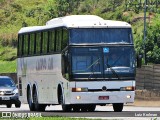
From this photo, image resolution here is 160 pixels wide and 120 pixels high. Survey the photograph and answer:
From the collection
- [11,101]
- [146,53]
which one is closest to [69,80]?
[11,101]

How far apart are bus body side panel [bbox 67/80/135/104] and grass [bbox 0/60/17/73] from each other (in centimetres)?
5902

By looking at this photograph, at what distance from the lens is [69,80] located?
36.3 m

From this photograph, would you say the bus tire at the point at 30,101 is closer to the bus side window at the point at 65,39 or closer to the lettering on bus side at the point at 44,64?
the lettering on bus side at the point at 44,64

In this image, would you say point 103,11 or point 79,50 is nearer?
point 79,50

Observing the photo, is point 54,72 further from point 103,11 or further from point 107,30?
point 103,11

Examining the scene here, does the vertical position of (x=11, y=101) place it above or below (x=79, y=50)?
below

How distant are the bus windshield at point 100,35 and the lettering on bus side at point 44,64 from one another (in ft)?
8.44

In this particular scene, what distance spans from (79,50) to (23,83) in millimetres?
8361

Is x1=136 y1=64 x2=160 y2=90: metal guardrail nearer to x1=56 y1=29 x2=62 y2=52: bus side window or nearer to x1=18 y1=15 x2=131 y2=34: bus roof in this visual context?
x1=18 y1=15 x2=131 y2=34: bus roof

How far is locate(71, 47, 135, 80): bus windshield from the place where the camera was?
36219 mm

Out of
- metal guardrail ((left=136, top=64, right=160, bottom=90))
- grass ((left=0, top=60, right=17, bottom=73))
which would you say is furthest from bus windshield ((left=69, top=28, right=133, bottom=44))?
grass ((left=0, top=60, right=17, bottom=73))

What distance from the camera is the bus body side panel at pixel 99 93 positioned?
36.1m

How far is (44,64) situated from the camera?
40.1 metres

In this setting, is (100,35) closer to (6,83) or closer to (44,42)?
(44,42)
